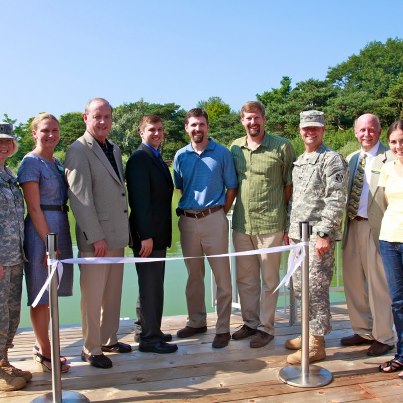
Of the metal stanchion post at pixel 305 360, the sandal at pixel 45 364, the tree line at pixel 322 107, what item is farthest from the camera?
the tree line at pixel 322 107

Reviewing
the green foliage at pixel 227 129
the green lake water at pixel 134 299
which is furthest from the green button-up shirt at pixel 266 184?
the green foliage at pixel 227 129

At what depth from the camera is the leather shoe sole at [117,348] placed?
345cm

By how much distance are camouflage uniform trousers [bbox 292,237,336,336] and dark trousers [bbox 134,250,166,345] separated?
1.06 m

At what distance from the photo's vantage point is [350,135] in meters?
22.0

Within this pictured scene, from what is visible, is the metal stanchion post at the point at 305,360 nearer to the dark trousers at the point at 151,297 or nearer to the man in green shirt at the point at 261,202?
the man in green shirt at the point at 261,202

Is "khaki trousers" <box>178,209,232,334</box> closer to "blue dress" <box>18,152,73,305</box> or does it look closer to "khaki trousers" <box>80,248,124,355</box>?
"khaki trousers" <box>80,248,124,355</box>

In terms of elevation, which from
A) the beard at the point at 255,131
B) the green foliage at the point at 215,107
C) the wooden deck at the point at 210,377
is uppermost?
the green foliage at the point at 215,107

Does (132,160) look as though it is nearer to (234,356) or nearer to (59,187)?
(59,187)

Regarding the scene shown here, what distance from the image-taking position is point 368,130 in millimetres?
3387

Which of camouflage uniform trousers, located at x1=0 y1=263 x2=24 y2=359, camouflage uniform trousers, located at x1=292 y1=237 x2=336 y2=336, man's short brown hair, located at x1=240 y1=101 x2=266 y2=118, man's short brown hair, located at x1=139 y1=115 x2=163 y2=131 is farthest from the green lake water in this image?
man's short brown hair, located at x1=139 y1=115 x2=163 y2=131

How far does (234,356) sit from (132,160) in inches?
60.1

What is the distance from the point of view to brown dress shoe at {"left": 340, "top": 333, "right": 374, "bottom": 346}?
3.49 meters

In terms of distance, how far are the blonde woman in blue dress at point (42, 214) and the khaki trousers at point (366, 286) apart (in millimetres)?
1984

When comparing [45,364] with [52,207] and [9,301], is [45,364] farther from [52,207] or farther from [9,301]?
[52,207]
